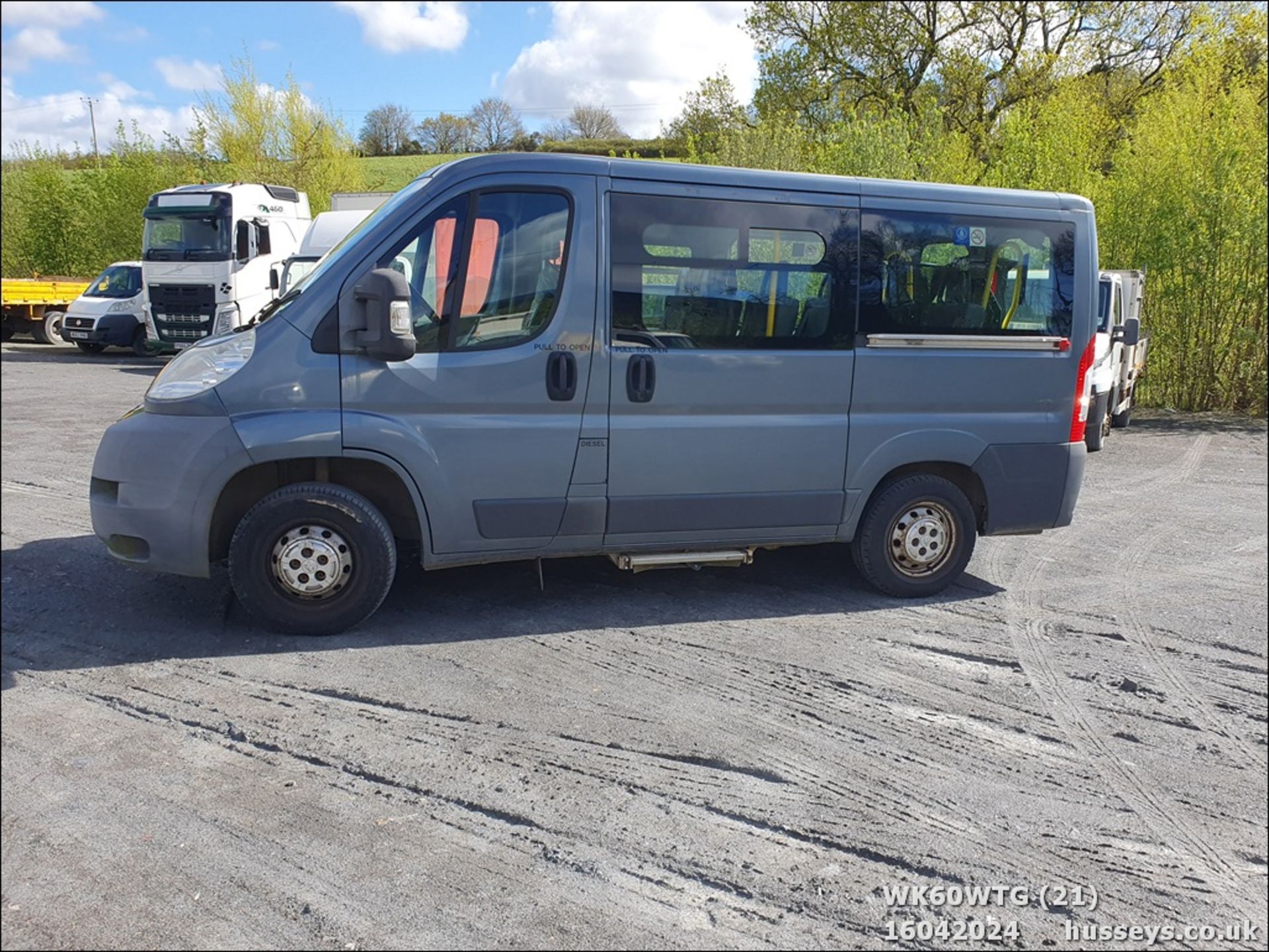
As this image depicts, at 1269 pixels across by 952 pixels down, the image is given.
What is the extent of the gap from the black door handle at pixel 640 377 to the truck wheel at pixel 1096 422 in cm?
828

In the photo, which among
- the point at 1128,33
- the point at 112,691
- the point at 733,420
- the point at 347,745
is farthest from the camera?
the point at 1128,33

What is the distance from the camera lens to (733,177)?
570 cm

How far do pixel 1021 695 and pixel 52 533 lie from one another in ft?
19.9

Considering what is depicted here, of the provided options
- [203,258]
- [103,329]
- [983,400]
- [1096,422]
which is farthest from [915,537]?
[103,329]

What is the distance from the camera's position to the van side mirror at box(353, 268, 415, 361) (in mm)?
4965

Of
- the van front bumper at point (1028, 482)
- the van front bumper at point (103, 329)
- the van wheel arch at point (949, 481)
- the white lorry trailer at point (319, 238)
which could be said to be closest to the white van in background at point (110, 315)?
the van front bumper at point (103, 329)

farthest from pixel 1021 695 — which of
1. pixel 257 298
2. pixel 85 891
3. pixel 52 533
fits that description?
pixel 257 298

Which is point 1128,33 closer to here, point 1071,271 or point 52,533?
point 1071,271

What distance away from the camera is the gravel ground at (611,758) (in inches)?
121

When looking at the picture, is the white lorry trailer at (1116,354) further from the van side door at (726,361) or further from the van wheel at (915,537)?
the van side door at (726,361)

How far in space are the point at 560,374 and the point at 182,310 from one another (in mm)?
17440

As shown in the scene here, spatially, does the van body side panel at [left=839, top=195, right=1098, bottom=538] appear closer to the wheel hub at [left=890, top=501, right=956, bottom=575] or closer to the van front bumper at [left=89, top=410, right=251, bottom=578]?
the wheel hub at [left=890, top=501, right=956, bottom=575]

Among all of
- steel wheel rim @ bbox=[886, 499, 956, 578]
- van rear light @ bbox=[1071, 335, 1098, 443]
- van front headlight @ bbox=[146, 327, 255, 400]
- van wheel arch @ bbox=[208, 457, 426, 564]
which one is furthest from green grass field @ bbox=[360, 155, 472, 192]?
van rear light @ bbox=[1071, 335, 1098, 443]

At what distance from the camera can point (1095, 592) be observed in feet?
22.1
